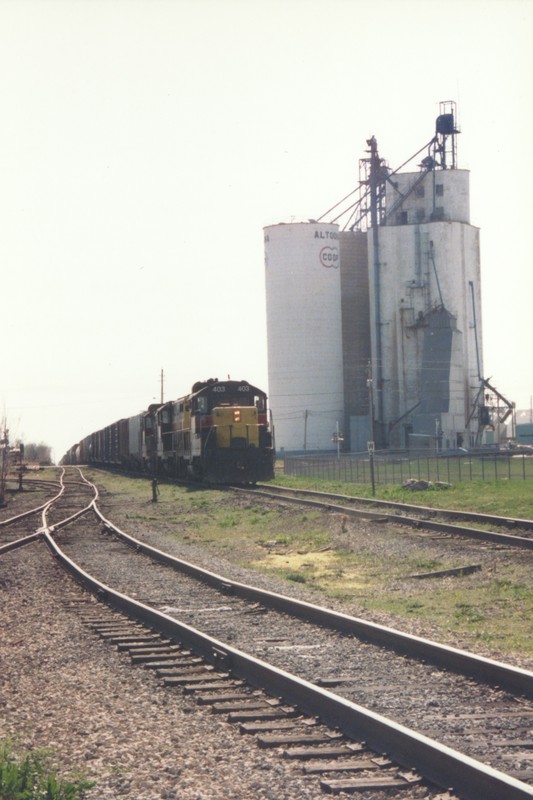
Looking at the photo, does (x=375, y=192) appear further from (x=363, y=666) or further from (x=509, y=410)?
(x=363, y=666)

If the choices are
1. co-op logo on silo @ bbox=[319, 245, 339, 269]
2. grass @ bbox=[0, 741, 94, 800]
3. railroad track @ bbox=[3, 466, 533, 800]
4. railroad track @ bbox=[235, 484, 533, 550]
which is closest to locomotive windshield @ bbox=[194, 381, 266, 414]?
railroad track @ bbox=[235, 484, 533, 550]

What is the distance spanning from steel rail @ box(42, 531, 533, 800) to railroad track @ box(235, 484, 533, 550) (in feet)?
32.6

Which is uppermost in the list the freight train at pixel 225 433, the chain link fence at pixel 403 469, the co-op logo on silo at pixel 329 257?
the co-op logo on silo at pixel 329 257

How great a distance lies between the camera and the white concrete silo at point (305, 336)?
247 feet

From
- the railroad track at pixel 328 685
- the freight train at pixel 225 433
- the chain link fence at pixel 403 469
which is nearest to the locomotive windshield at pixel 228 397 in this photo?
the freight train at pixel 225 433

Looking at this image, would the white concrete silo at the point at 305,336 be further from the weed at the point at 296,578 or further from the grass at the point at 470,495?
the weed at the point at 296,578

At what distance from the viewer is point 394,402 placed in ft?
242

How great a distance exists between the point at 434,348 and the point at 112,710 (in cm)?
6650

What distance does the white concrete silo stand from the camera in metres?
75.4

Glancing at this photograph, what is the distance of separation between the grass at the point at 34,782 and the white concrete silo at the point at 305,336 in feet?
225

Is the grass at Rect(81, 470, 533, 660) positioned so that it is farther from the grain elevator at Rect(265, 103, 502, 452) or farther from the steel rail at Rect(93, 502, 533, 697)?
the grain elevator at Rect(265, 103, 502, 452)

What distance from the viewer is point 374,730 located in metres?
6.14

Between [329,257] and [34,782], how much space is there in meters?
72.5

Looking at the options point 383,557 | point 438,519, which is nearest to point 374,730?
point 383,557
